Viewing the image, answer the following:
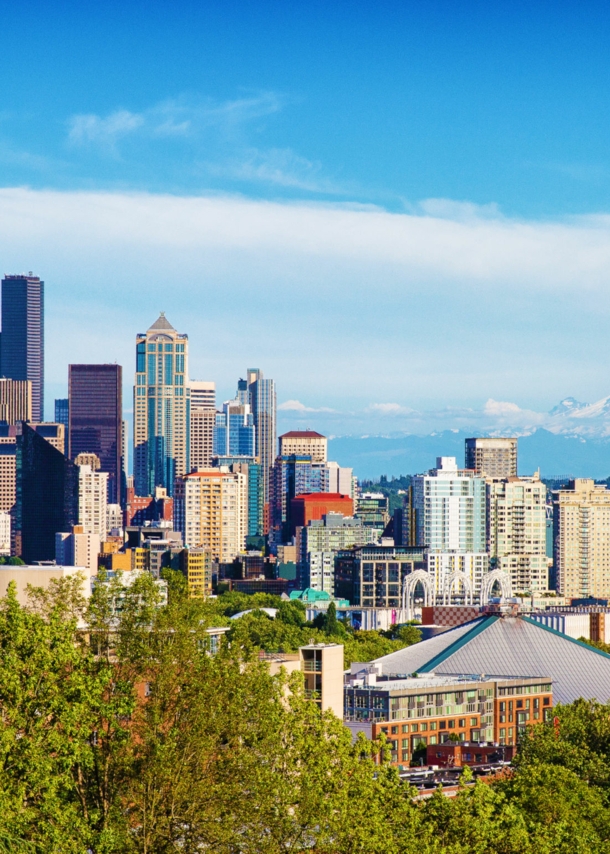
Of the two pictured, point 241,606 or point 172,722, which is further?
point 241,606

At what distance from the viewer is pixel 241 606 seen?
167 m

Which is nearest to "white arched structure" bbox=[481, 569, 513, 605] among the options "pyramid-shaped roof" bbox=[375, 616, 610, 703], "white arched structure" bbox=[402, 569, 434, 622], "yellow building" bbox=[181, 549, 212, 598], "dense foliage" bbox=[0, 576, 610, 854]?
"white arched structure" bbox=[402, 569, 434, 622]

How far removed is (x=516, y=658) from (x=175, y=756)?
66.6m

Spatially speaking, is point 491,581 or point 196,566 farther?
point 196,566

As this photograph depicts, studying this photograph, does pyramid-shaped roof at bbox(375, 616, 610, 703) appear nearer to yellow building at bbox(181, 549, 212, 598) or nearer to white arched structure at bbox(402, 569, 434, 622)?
white arched structure at bbox(402, 569, 434, 622)

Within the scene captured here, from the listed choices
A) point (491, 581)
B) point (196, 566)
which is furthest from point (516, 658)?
point (196, 566)

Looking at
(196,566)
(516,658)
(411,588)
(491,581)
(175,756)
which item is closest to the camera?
(175,756)

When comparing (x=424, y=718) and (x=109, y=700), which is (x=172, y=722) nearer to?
(x=109, y=700)

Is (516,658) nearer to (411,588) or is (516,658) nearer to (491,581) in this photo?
(491,581)

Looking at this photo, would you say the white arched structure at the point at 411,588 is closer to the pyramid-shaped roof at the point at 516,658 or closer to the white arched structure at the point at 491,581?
the white arched structure at the point at 491,581

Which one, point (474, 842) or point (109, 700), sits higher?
point (109, 700)

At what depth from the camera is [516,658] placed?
96.8 metres

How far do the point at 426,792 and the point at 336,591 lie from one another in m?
139

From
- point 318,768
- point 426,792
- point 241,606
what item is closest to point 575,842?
point 318,768
